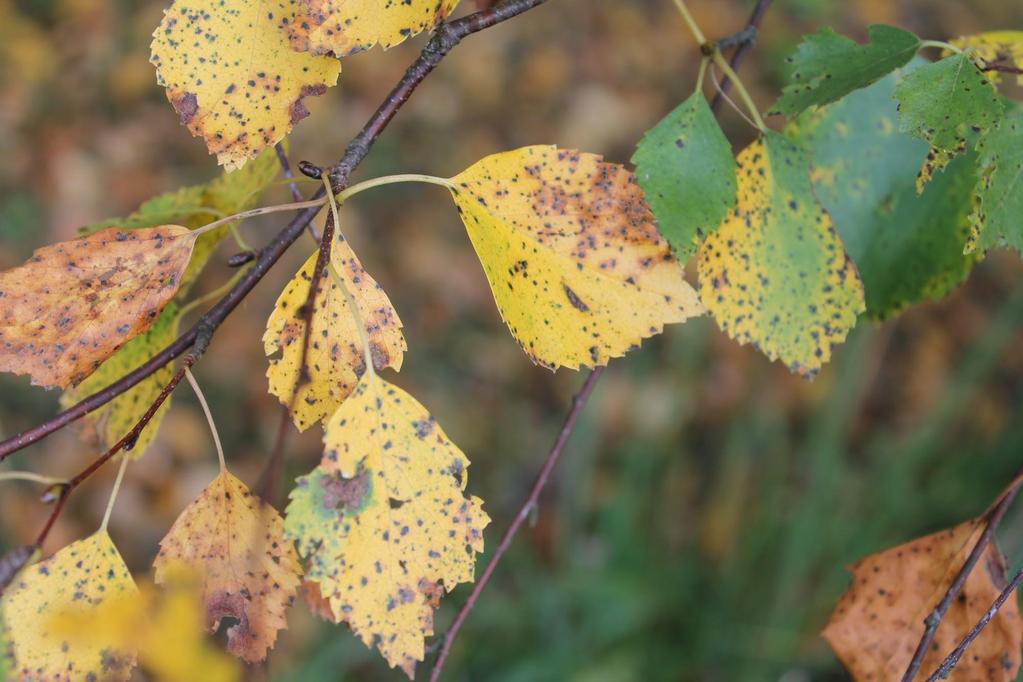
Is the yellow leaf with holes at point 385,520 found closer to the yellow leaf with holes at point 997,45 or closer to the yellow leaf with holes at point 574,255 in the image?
the yellow leaf with holes at point 574,255

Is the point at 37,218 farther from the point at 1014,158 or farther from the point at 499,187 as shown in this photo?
the point at 1014,158

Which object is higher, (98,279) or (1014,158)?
(98,279)

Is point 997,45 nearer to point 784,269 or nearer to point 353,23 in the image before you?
point 784,269

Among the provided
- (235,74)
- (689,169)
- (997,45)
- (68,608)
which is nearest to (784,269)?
(689,169)

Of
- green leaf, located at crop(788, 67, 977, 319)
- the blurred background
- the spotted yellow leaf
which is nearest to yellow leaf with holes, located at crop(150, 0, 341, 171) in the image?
the spotted yellow leaf

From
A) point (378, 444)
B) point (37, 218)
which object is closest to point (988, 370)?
point (378, 444)

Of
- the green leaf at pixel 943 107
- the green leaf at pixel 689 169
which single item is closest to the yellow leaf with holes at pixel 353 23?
the green leaf at pixel 689 169
